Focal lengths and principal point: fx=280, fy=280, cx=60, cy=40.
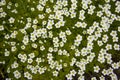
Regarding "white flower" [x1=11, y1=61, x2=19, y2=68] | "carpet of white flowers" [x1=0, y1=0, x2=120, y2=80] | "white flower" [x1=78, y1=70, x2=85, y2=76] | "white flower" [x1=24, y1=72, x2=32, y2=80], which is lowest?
"white flower" [x1=24, y1=72, x2=32, y2=80]

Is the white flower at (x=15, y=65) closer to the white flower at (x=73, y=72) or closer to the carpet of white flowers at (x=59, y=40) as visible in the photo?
the carpet of white flowers at (x=59, y=40)

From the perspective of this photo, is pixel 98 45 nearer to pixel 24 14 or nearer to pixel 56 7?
pixel 56 7

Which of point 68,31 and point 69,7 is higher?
point 69,7

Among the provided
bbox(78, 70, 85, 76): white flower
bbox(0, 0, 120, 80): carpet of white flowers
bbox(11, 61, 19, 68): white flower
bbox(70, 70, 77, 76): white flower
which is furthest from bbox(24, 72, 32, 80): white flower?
bbox(78, 70, 85, 76): white flower

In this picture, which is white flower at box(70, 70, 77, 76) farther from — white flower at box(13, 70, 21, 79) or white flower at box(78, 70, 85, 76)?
white flower at box(13, 70, 21, 79)

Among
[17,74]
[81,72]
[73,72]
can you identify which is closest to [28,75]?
[17,74]

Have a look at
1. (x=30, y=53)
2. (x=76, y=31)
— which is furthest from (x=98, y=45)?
(x=30, y=53)

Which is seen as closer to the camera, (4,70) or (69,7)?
(4,70)

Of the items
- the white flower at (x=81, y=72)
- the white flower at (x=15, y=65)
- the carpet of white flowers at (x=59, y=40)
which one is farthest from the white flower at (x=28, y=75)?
the white flower at (x=81, y=72)
